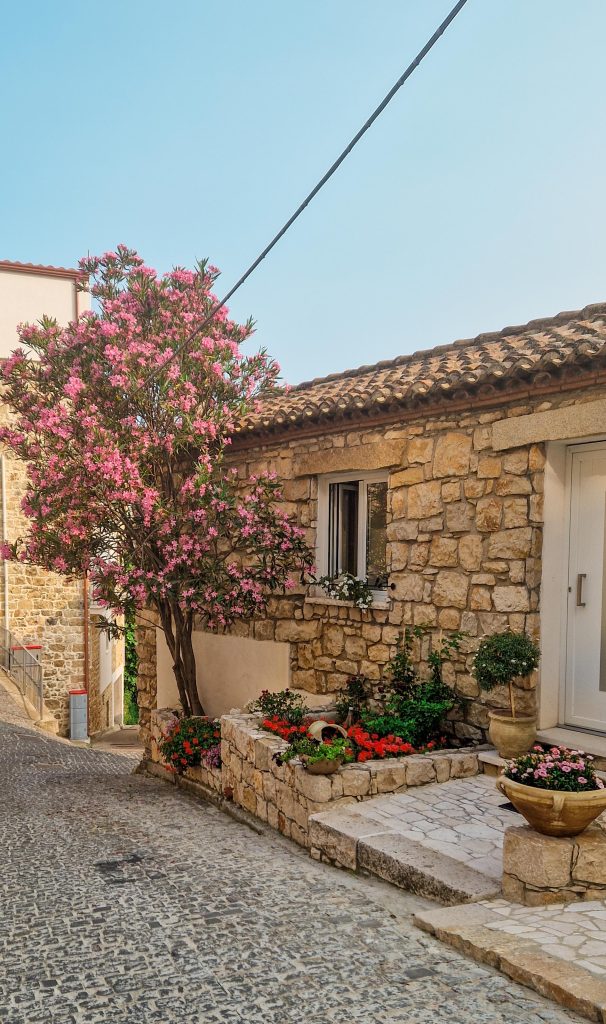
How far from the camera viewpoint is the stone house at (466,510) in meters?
6.04

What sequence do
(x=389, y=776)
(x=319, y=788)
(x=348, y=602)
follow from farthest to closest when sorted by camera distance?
1. (x=348, y=602)
2. (x=389, y=776)
3. (x=319, y=788)

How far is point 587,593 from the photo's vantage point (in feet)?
20.1

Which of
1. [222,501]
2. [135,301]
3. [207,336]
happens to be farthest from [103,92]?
[222,501]

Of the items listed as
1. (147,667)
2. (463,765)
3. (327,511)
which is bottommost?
(147,667)

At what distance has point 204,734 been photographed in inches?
325

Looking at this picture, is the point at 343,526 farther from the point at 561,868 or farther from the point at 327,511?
the point at 561,868

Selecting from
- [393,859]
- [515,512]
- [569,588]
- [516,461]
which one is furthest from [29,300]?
[393,859]

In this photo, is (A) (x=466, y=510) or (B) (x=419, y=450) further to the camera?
(B) (x=419, y=450)

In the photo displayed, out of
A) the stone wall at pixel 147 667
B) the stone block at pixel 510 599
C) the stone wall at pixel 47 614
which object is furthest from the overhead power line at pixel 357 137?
the stone wall at pixel 47 614

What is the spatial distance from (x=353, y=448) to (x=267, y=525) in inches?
55.7

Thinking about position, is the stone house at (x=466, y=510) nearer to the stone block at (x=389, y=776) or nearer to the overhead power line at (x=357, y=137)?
the stone block at (x=389, y=776)

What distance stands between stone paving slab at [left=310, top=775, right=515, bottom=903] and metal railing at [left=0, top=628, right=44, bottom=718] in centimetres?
1187

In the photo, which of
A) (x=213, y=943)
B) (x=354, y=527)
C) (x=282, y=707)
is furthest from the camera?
(x=354, y=527)

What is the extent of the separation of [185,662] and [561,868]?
256 inches
